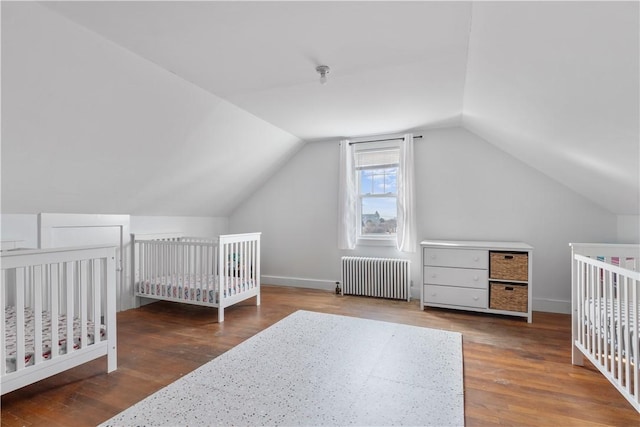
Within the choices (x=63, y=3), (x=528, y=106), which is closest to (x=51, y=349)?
(x=63, y=3)

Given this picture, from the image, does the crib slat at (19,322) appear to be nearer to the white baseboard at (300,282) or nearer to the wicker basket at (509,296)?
the white baseboard at (300,282)

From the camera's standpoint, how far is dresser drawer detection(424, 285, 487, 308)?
331cm

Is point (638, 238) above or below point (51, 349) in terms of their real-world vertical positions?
above

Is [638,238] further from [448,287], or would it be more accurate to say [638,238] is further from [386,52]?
[386,52]

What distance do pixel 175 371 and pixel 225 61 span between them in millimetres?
2100

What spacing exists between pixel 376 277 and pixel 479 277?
121cm

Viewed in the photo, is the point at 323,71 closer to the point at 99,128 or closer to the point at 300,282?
the point at 99,128

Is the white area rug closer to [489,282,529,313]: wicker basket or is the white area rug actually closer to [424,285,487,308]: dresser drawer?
[424,285,487,308]: dresser drawer

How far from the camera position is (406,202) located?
3.99m

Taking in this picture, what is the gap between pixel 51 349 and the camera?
1.84 m

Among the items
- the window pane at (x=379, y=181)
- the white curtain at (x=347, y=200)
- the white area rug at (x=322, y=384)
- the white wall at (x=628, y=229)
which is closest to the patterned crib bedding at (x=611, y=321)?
the white area rug at (x=322, y=384)

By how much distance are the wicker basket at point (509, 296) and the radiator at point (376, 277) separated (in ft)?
3.13

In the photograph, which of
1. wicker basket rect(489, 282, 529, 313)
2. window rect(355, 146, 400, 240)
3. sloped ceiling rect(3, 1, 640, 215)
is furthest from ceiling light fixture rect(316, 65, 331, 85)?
wicker basket rect(489, 282, 529, 313)

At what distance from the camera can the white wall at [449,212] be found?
3439 mm
